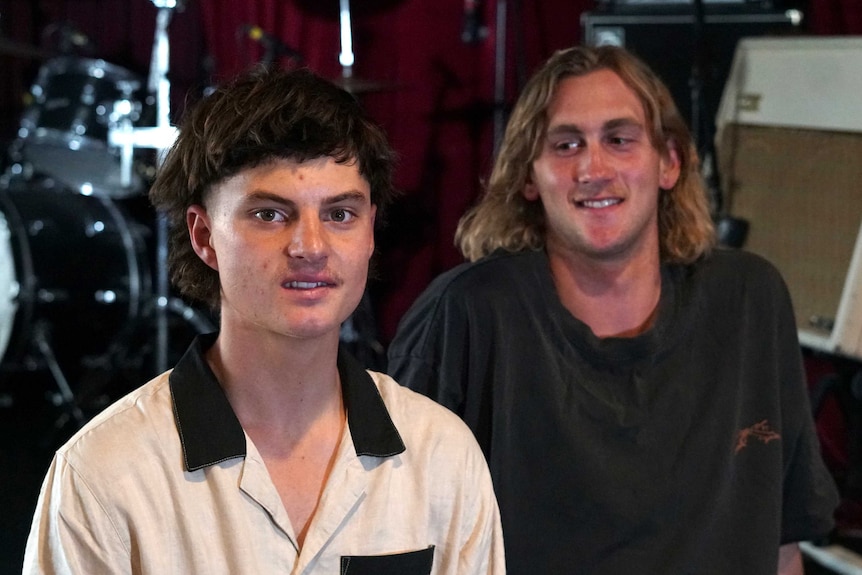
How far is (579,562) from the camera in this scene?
169 cm

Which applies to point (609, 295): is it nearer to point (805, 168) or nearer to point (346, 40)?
point (805, 168)

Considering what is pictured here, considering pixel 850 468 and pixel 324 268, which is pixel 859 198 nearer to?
pixel 850 468

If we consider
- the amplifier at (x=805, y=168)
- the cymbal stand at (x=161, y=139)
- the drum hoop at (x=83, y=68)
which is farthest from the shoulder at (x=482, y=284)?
the drum hoop at (x=83, y=68)

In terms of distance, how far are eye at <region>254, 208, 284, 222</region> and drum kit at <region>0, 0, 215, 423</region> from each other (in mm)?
2855

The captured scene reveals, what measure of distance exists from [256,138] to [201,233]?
18cm

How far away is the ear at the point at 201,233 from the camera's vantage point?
1.37 metres

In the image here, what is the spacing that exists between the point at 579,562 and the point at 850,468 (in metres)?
1.52

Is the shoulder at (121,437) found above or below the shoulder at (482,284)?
below

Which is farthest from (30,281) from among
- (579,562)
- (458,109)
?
(579,562)

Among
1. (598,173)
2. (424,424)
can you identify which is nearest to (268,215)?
(424,424)

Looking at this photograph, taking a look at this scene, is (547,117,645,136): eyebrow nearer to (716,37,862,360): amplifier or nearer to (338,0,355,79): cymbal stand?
(716,37,862,360): amplifier

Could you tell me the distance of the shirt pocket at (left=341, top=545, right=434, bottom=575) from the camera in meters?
1.30

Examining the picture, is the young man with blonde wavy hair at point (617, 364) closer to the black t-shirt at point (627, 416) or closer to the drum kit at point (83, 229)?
the black t-shirt at point (627, 416)

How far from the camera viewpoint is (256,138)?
4.16 ft
